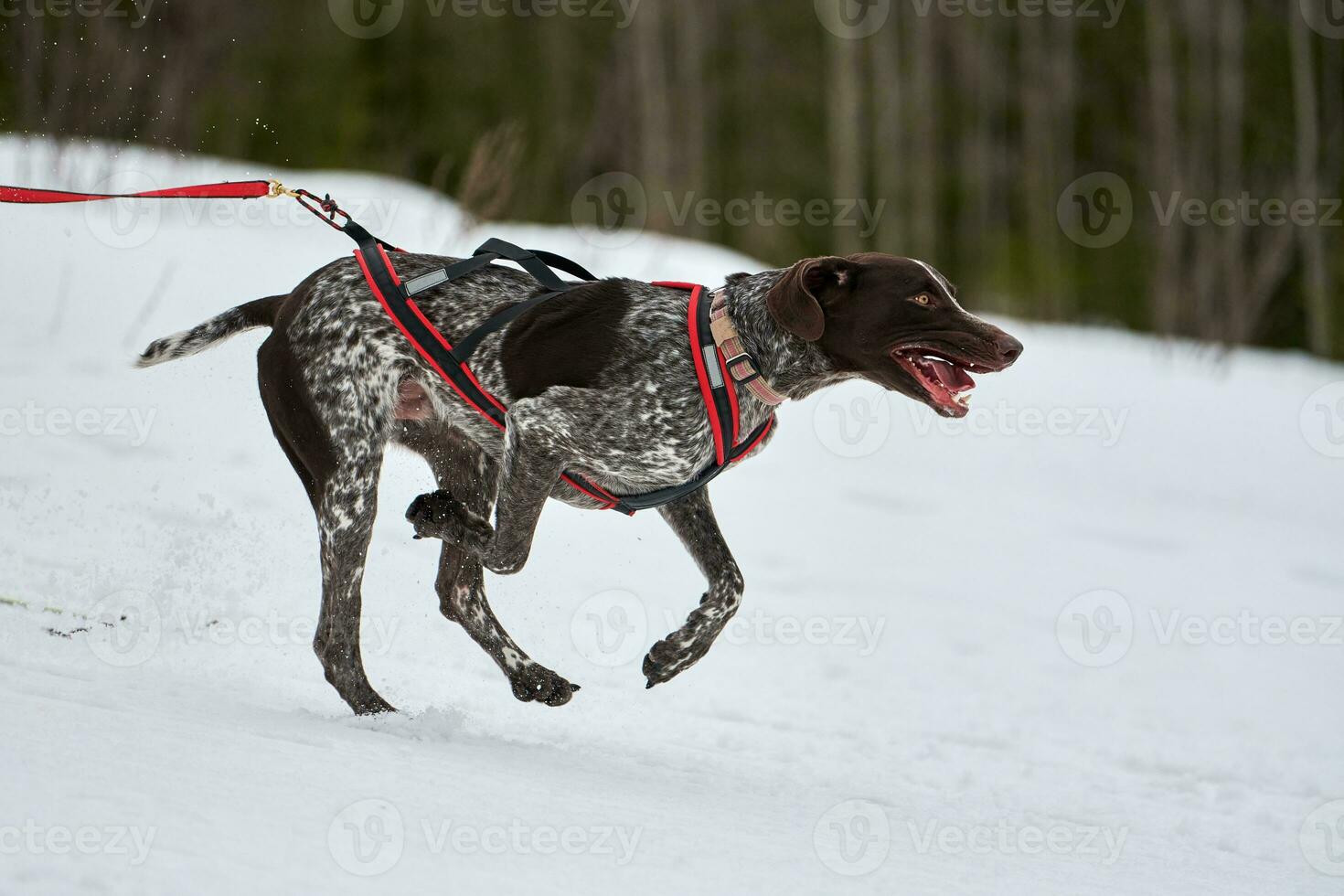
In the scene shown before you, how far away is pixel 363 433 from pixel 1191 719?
11.6 ft

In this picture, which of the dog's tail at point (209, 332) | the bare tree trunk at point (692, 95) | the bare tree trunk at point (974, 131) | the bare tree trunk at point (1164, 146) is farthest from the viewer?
→ the bare tree trunk at point (974, 131)

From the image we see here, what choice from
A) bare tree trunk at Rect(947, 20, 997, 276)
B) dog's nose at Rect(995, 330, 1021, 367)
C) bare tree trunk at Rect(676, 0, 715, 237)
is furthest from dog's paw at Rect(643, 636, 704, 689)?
bare tree trunk at Rect(947, 20, 997, 276)

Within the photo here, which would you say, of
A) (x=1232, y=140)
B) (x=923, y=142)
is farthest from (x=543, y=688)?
(x=923, y=142)

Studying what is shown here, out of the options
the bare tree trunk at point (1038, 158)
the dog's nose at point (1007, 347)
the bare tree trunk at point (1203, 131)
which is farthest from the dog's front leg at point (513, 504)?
the bare tree trunk at point (1038, 158)

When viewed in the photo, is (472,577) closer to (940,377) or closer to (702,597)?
(702,597)

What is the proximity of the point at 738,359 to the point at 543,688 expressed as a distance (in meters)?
1.11

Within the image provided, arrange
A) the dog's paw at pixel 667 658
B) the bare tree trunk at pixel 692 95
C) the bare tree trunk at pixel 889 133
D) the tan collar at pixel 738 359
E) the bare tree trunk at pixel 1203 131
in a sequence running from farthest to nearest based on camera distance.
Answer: the bare tree trunk at pixel 692 95 → the bare tree trunk at pixel 889 133 → the bare tree trunk at pixel 1203 131 → the dog's paw at pixel 667 658 → the tan collar at pixel 738 359

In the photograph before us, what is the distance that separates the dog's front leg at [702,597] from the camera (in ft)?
12.0

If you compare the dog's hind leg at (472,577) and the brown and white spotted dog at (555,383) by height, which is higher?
the brown and white spotted dog at (555,383)

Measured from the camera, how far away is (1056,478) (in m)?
8.15

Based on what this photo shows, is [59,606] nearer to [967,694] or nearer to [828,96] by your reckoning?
[967,694]

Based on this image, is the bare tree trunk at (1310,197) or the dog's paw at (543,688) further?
the bare tree trunk at (1310,197)

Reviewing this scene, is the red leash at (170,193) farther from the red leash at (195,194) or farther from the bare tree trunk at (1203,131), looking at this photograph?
the bare tree trunk at (1203,131)

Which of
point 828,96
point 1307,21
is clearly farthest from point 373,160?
point 1307,21
